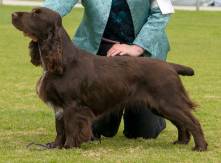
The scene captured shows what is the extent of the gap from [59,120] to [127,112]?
134 centimetres

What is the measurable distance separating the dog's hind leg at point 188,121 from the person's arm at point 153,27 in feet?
2.50

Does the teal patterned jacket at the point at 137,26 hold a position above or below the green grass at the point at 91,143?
above

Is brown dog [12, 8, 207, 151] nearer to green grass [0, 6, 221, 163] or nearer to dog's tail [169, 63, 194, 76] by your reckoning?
dog's tail [169, 63, 194, 76]

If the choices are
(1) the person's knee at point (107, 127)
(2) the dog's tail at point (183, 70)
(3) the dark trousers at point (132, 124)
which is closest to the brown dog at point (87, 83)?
(2) the dog's tail at point (183, 70)

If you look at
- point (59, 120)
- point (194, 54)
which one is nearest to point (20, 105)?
point (59, 120)

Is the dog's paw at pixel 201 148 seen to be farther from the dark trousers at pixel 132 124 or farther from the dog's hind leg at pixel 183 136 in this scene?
the dark trousers at pixel 132 124

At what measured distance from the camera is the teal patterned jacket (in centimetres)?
638

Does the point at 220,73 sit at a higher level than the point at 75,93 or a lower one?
lower

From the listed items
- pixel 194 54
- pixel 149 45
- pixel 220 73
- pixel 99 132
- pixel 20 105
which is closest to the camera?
pixel 149 45

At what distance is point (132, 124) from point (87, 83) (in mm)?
1335

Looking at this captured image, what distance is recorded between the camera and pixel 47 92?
5.68 m

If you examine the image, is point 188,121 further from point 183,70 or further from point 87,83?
point 87,83

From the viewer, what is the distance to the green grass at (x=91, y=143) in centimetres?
560

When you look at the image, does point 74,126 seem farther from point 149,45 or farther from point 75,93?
point 149,45
